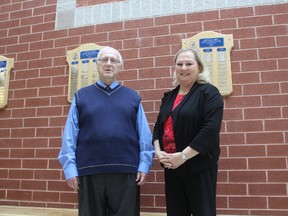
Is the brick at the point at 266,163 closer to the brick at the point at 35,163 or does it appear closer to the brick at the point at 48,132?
the brick at the point at 48,132

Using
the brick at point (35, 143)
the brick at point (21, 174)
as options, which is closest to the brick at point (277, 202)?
the brick at point (35, 143)

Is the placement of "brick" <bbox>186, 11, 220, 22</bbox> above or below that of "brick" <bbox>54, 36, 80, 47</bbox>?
above

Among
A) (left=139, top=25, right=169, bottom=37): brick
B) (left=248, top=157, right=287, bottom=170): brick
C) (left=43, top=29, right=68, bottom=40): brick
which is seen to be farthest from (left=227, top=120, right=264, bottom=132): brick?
(left=43, top=29, right=68, bottom=40): brick

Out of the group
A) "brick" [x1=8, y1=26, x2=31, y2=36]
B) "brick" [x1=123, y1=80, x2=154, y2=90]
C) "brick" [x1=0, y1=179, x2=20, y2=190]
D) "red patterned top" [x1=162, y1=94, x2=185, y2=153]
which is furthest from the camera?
"brick" [x1=8, y1=26, x2=31, y2=36]

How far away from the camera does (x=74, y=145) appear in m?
1.88

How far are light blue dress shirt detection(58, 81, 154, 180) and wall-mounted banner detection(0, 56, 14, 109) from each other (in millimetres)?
1466

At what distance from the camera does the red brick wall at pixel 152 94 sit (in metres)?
2.37

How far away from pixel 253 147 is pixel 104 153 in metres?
1.29

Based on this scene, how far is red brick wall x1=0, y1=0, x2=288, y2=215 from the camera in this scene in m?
2.37

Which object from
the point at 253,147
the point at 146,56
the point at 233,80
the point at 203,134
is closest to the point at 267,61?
the point at 233,80

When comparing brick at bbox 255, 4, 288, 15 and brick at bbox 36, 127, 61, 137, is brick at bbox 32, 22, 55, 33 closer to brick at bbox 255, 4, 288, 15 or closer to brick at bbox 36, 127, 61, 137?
brick at bbox 36, 127, 61, 137

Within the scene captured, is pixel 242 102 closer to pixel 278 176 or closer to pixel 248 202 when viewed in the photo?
pixel 278 176

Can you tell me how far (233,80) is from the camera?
2.48 m

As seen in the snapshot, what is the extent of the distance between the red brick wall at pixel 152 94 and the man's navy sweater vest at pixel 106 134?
74 centimetres
